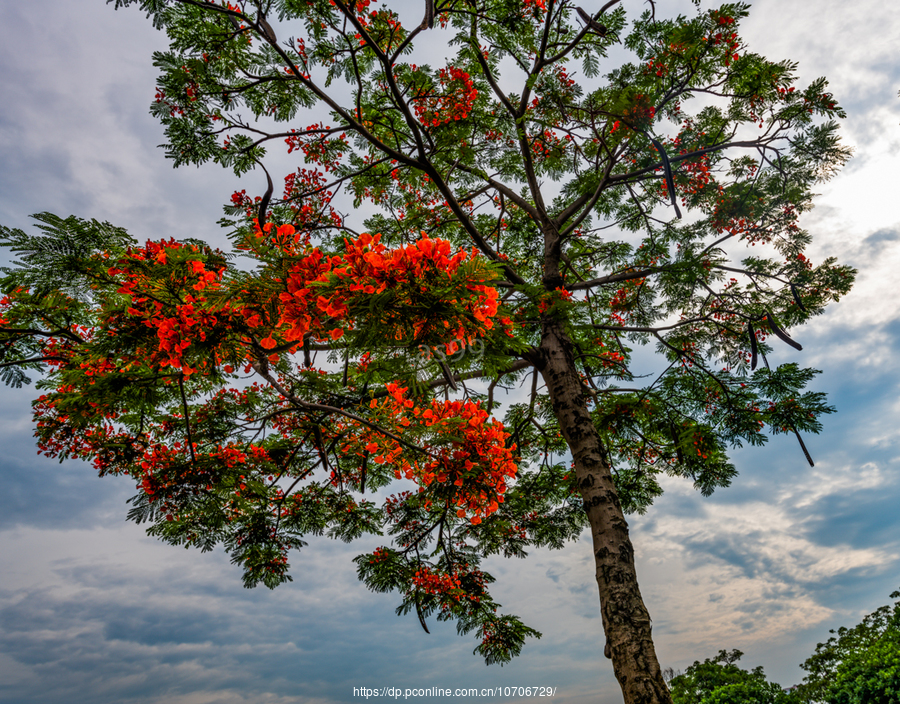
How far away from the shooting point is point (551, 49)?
595 centimetres

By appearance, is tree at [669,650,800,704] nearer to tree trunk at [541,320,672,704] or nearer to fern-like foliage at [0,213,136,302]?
tree trunk at [541,320,672,704]

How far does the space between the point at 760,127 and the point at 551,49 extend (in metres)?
2.97

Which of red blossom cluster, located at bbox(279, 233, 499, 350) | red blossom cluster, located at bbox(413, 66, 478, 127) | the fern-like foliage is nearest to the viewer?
red blossom cluster, located at bbox(279, 233, 499, 350)

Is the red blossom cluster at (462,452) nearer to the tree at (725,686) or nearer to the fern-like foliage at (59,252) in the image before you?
the fern-like foliage at (59,252)

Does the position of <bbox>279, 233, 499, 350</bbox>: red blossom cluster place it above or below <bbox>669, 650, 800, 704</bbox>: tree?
above

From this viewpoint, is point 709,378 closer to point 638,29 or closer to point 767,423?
point 767,423

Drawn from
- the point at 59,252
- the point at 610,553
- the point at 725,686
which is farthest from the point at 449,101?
the point at 725,686

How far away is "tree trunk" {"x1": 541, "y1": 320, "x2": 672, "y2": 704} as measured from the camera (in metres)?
3.03

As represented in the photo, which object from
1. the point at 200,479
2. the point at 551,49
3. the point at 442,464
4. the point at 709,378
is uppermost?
the point at 551,49

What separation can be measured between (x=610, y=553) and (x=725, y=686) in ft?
16.9

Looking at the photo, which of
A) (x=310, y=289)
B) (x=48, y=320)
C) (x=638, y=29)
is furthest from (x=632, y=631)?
(x=638, y=29)

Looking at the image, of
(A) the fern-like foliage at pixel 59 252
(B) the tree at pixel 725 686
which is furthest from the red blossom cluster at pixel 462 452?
(B) the tree at pixel 725 686

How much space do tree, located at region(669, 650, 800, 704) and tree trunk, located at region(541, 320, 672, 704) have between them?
15.3 ft

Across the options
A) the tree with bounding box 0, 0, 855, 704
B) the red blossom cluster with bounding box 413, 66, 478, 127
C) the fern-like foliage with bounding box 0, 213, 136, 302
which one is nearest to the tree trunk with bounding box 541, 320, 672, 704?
the tree with bounding box 0, 0, 855, 704
